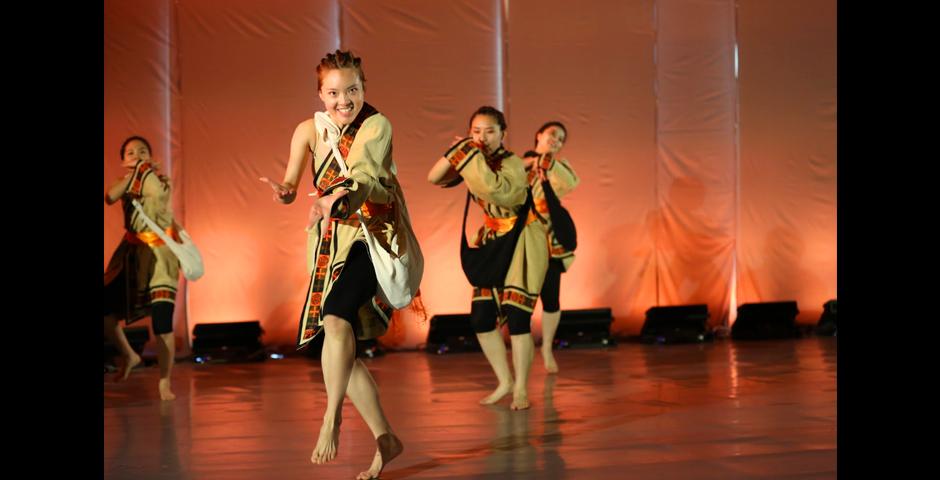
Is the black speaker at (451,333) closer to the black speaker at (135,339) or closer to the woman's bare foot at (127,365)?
the black speaker at (135,339)

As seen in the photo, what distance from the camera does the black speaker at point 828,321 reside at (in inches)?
312

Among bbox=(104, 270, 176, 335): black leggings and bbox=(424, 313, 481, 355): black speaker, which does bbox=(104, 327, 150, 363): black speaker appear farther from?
bbox=(424, 313, 481, 355): black speaker

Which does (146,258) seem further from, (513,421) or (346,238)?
(346,238)

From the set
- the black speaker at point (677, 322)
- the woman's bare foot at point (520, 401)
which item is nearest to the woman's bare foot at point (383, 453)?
the woman's bare foot at point (520, 401)

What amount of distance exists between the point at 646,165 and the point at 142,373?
168 inches

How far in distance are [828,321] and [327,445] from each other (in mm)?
6034

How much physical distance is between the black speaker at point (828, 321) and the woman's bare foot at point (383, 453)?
221 inches

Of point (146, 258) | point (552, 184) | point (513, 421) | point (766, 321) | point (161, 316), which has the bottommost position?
point (513, 421)

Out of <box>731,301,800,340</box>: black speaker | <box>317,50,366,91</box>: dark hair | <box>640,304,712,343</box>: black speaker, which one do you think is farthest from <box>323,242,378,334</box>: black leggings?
<box>731,301,800,340</box>: black speaker

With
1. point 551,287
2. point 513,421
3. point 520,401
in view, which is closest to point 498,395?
point 520,401

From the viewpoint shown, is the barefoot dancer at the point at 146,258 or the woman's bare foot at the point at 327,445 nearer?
the woman's bare foot at the point at 327,445

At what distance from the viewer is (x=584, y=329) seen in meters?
7.68

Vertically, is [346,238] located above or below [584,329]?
above

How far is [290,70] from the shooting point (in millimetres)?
7531
